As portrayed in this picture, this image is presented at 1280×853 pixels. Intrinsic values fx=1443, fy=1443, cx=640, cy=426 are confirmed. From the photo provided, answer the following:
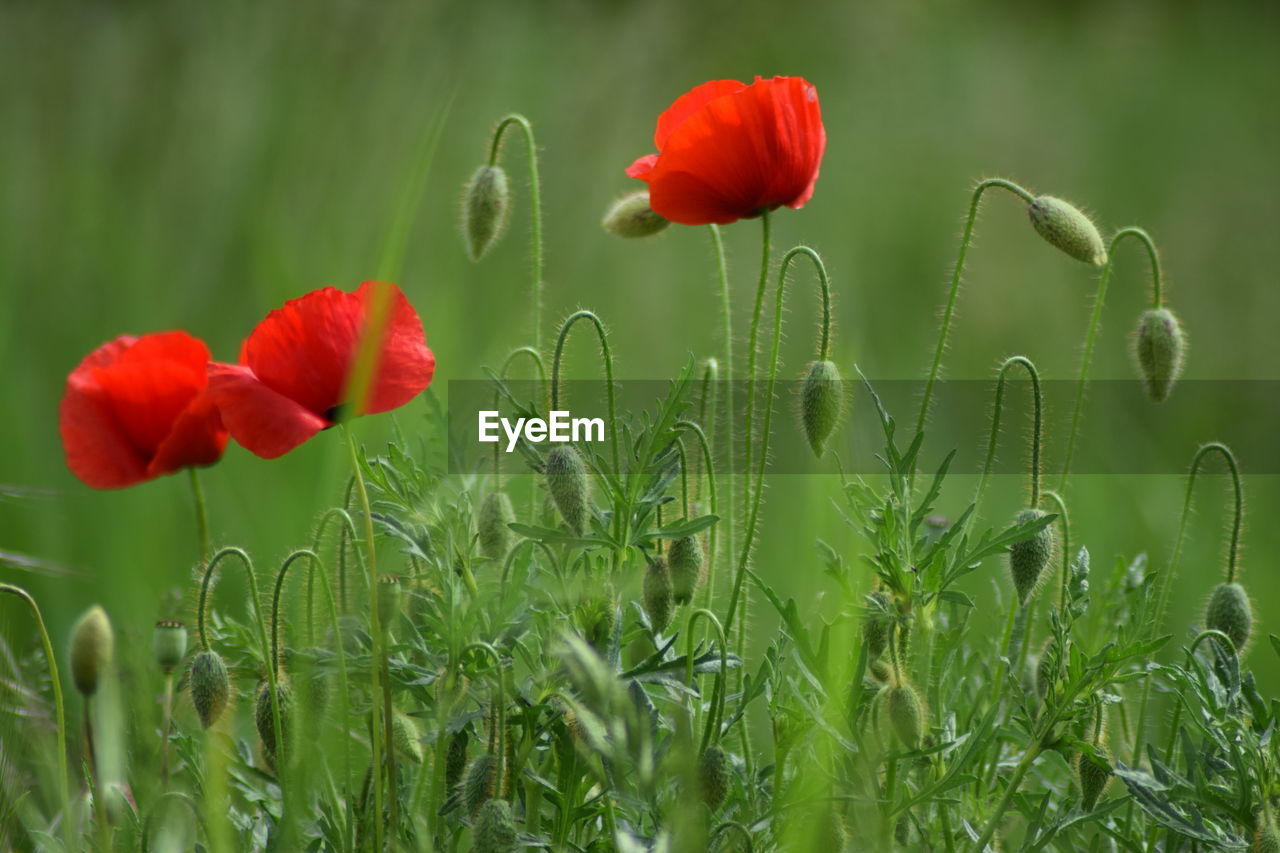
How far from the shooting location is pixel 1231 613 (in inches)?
42.7

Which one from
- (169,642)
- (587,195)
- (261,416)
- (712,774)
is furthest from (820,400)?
(587,195)

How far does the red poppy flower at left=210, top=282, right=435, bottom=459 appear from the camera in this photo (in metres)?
0.97

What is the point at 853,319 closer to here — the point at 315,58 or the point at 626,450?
the point at 315,58

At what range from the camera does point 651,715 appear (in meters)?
0.93

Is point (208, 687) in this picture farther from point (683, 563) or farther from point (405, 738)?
point (683, 563)

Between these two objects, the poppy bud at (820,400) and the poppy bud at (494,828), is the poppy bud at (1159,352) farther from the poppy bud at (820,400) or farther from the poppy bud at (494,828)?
the poppy bud at (494,828)

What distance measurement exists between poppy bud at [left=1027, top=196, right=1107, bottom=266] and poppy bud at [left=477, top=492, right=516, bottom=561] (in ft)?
1.45

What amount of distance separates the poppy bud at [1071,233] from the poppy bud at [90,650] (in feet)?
2.32

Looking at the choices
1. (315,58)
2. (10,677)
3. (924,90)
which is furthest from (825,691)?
(924,90)

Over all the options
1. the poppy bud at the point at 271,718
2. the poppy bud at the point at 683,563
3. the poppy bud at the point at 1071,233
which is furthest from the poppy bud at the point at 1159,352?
the poppy bud at the point at 271,718

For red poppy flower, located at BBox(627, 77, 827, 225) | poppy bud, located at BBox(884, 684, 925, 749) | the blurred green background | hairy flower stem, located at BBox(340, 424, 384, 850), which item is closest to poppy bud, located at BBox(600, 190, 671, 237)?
red poppy flower, located at BBox(627, 77, 827, 225)

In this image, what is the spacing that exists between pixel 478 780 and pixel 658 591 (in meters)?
0.18

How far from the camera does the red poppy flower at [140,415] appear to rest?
1131 mm

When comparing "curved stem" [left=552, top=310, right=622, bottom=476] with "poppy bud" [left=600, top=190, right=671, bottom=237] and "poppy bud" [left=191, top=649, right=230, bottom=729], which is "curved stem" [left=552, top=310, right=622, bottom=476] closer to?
"poppy bud" [left=600, top=190, right=671, bottom=237]
